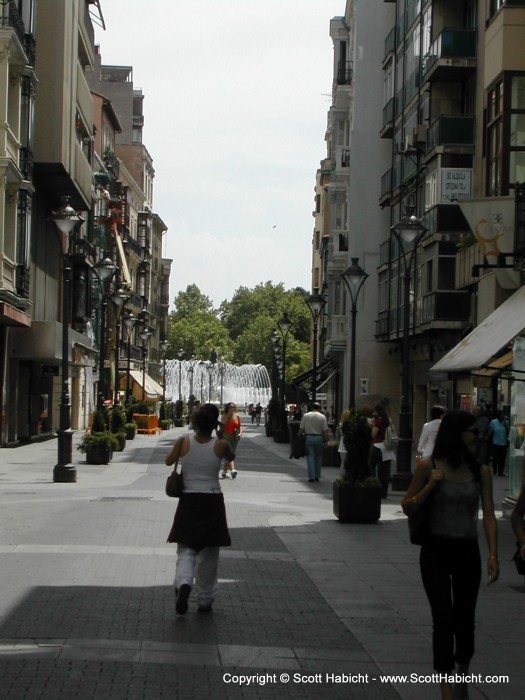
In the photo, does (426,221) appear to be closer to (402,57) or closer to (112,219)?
(402,57)

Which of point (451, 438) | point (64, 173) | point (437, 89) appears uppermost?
point (437, 89)

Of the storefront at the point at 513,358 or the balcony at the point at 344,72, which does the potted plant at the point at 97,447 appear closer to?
the storefront at the point at 513,358

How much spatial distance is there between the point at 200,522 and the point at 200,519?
26mm

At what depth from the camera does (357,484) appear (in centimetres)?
1789

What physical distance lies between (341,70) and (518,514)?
60.1 meters

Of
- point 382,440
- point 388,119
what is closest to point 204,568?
point 382,440

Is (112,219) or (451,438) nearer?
(451,438)

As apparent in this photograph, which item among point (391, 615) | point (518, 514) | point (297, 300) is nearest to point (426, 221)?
point (391, 615)

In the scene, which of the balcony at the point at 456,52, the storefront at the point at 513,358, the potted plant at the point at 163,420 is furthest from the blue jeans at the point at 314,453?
the potted plant at the point at 163,420

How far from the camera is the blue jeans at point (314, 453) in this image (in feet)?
88.8

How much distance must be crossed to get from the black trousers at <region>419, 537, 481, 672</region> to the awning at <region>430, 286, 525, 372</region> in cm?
1006

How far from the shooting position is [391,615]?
10.4 metres

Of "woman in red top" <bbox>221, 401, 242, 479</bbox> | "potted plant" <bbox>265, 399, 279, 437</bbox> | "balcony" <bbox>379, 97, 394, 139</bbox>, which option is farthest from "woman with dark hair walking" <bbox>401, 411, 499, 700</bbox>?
"potted plant" <bbox>265, 399, 279, 437</bbox>

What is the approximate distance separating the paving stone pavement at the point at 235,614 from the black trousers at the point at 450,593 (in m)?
0.63
